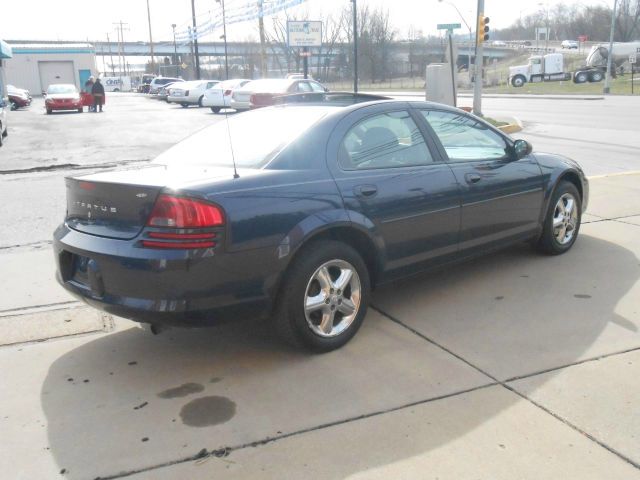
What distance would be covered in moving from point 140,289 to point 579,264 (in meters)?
3.95

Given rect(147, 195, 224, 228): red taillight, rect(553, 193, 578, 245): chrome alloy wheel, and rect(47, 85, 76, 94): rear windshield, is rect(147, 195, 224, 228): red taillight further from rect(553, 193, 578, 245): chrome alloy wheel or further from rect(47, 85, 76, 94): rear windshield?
rect(47, 85, 76, 94): rear windshield

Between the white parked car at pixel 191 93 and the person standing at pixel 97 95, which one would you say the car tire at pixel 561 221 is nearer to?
the person standing at pixel 97 95

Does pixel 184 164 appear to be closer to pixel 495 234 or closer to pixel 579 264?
pixel 495 234

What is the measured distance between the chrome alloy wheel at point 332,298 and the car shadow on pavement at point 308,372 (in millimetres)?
178

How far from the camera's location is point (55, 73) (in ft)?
237

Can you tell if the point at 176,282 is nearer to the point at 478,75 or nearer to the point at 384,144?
the point at 384,144

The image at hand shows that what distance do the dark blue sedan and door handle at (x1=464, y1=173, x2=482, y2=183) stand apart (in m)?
0.01

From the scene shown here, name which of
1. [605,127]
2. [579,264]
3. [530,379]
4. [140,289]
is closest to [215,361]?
[140,289]

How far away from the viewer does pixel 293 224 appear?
12.1 ft

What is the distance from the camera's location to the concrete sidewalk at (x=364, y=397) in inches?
113

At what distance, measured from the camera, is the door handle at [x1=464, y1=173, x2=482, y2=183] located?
4.80 m

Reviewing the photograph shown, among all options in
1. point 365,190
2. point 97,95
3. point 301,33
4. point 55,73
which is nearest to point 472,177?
point 365,190

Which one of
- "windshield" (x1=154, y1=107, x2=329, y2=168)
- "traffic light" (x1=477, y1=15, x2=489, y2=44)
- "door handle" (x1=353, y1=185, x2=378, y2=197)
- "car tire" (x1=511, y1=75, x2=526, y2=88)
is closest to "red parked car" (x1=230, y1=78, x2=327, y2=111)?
"traffic light" (x1=477, y1=15, x2=489, y2=44)

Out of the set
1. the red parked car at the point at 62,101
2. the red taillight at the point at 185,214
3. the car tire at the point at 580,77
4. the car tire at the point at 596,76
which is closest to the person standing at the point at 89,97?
the red parked car at the point at 62,101
